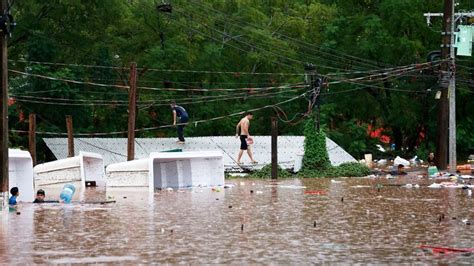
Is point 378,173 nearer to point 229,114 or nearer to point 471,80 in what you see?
point 471,80

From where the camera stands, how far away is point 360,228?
21.6 metres

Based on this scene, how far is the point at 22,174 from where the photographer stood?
102 ft

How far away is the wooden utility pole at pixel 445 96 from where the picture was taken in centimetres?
4666

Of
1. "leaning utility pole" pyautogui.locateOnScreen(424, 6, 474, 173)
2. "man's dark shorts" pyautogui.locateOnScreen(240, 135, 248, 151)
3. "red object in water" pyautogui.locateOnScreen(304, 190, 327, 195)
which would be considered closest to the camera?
"red object in water" pyautogui.locateOnScreen(304, 190, 327, 195)

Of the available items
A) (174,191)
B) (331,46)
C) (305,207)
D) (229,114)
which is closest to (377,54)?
(331,46)

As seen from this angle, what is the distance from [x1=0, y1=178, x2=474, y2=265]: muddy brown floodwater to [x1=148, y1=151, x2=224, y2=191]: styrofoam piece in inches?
184

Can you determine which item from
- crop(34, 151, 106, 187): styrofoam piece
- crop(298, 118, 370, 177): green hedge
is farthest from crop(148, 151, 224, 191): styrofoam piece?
crop(298, 118, 370, 177): green hedge

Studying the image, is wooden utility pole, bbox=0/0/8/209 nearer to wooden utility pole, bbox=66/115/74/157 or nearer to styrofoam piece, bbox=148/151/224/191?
styrofoam piece, bbox=148/151/224/191

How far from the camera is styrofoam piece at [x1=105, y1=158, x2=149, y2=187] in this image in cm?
3684

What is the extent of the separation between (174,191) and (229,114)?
27.9 m

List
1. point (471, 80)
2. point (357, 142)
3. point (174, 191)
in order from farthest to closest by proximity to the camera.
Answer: point (357, 142) < point (471, 80) < point (174, 191)

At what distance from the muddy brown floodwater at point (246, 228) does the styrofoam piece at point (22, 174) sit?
174 cm

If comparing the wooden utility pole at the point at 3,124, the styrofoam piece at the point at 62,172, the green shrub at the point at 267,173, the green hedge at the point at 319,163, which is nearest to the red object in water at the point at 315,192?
the styrofoam piece at the point at 62,172

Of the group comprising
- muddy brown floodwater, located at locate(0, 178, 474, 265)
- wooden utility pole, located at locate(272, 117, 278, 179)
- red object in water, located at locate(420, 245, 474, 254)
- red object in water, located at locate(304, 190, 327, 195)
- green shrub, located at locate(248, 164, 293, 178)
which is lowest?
red object in water, located at locate(420, 245, 474, 254)
